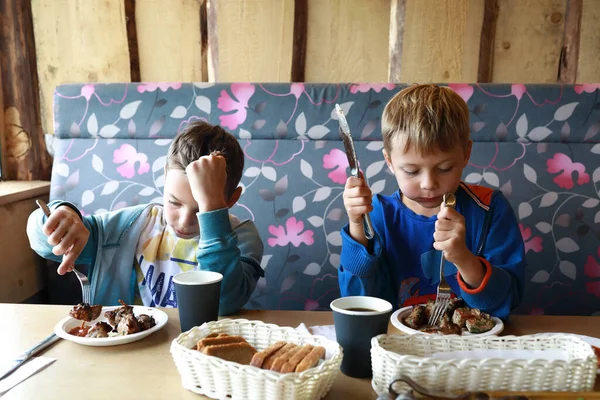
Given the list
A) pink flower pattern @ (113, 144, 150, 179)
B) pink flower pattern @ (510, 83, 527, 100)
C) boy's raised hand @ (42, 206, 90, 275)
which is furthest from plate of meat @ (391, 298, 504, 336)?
pink flower pattern @ (113, 144, 150, 179)

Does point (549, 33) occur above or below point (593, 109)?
above

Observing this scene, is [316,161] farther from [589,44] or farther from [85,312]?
[589,44]

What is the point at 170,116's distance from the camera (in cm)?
212

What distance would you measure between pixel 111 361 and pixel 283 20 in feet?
5.66

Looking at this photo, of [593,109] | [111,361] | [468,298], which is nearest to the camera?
[111,361]

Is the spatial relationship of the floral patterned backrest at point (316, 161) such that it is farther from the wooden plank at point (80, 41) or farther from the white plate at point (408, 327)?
the white plate at point (408, 327)

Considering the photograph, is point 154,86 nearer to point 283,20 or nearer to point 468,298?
point 283,20

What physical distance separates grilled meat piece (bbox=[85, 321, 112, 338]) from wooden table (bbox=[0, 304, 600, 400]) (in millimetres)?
39

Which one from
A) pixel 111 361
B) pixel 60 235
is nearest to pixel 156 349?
pixel 111 361

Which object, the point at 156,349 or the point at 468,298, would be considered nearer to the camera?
the point at 156,349

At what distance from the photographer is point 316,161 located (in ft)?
6.80

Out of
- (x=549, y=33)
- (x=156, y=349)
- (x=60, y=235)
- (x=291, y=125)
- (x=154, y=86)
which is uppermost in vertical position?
(x=549, y=33)

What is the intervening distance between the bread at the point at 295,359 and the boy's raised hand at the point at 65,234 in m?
0.67

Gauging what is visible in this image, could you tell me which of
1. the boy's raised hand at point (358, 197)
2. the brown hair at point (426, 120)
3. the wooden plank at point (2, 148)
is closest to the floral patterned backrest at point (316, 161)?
the wooden plank at point (2, 148)
